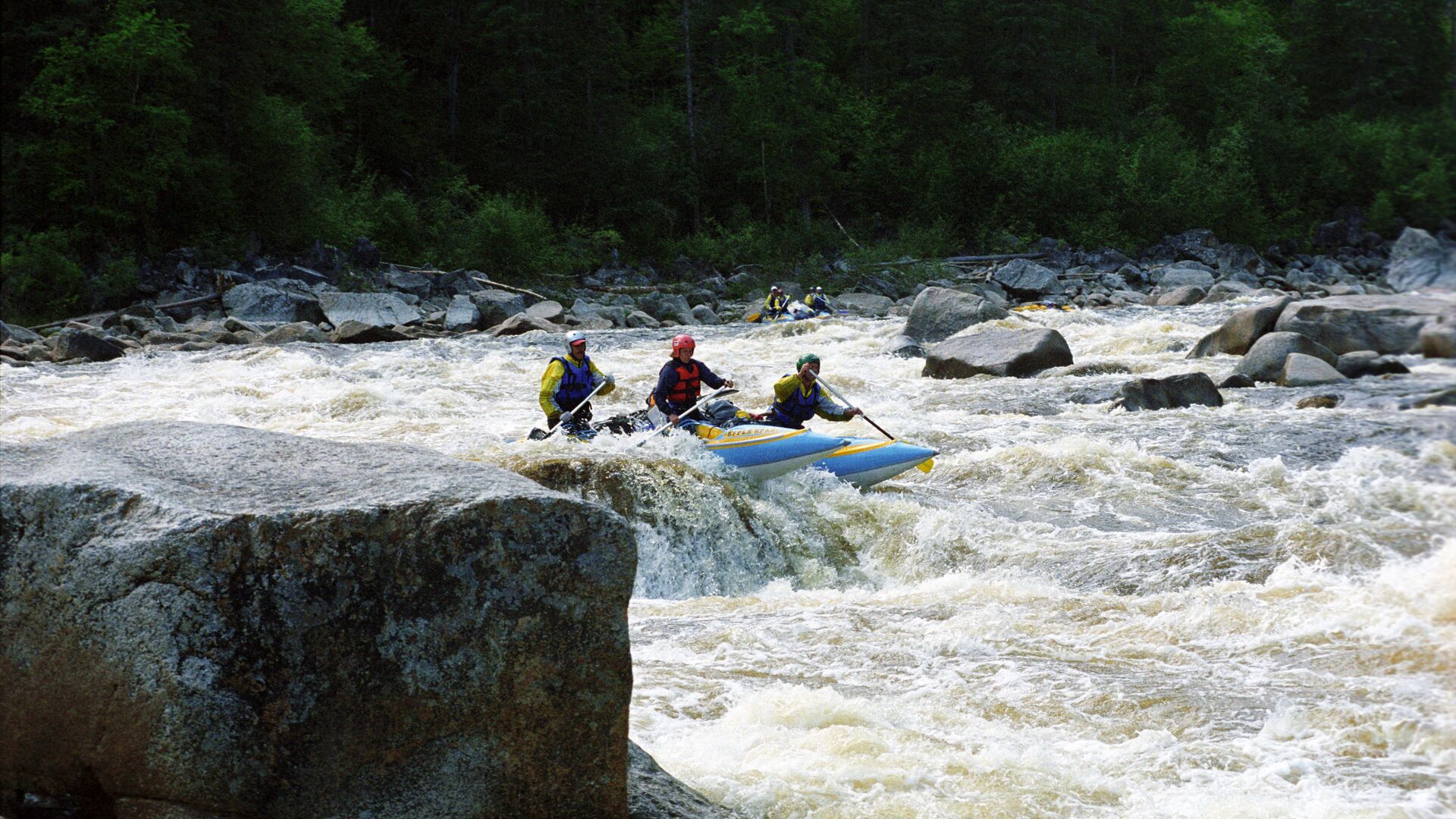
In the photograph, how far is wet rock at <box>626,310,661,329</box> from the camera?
2083cm

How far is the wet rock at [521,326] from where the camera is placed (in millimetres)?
18516

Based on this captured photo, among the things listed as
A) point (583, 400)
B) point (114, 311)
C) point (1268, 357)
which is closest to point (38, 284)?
point (114, 311)

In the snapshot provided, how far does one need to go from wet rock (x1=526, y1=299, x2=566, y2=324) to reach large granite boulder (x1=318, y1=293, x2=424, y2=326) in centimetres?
196

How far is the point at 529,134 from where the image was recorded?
2967 cm

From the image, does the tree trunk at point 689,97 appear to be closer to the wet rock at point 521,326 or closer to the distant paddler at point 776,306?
the distant paddler at point 776,306

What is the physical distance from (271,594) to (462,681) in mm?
412

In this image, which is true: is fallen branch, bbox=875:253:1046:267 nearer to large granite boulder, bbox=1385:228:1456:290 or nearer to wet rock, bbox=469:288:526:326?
wet rock, bbox=469:288:526:326

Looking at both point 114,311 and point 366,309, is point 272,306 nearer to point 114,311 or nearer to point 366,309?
point 366,309

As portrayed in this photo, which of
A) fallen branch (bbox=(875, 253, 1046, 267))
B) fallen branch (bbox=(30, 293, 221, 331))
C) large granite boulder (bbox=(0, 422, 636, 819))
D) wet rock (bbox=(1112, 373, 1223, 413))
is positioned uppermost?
large granite boulder (bbox=(0, 422, 636, 819))

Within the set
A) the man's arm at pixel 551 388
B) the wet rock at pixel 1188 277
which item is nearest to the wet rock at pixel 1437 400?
the man's arm at pixel 551 388

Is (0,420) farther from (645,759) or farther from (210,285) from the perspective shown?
(210,285)

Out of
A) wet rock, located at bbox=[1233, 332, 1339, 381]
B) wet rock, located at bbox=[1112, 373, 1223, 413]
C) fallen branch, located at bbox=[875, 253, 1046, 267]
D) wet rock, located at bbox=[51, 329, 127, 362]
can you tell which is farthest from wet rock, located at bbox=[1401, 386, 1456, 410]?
fallen branch, located at bbox=[875, 253, 1046, 267]

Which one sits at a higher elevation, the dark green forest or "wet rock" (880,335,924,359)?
the dark green forest

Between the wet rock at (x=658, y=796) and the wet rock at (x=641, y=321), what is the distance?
17.8 metres
